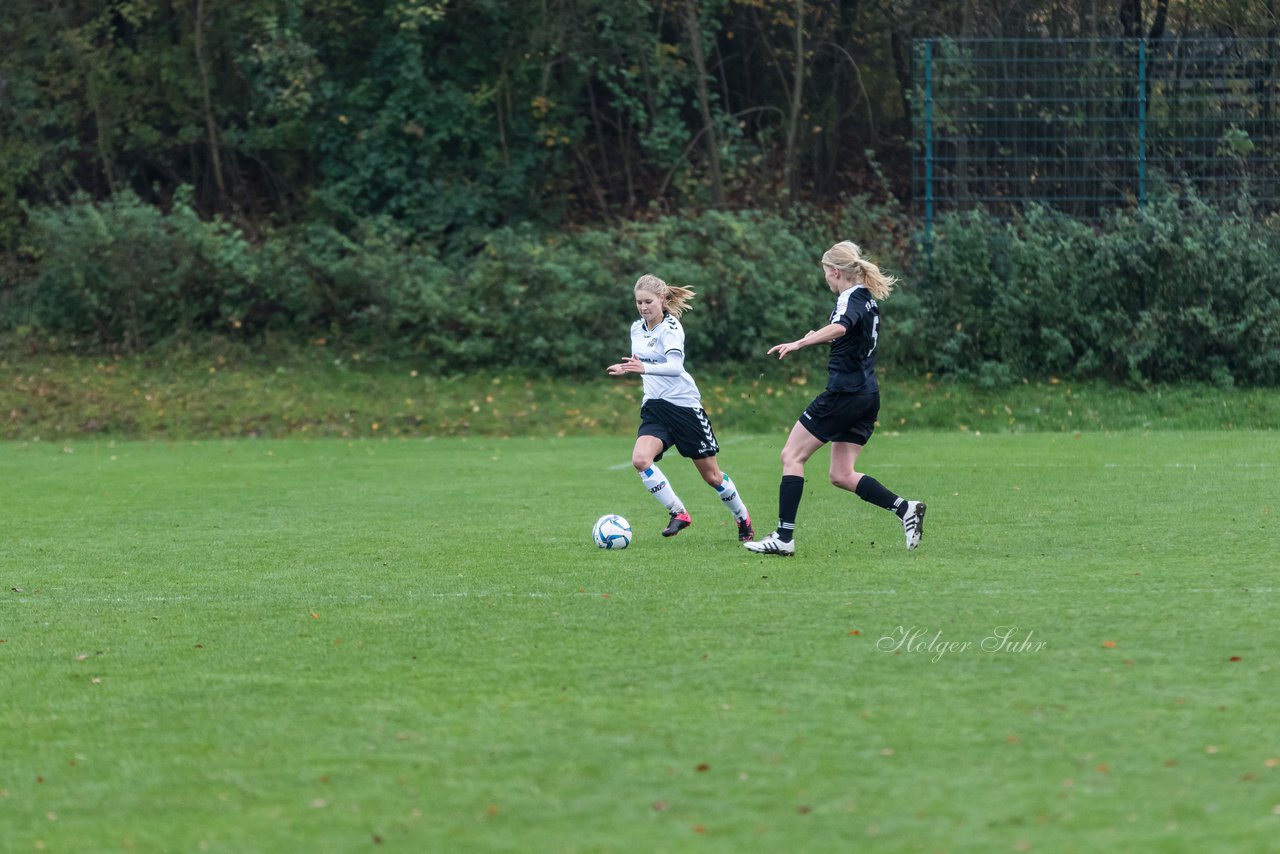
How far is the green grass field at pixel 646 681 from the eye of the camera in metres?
4.43

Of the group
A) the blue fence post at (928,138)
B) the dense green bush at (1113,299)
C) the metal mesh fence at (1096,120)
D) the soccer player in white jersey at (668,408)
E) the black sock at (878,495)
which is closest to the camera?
the black sock at (878,495)

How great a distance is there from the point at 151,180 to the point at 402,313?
7.59 m

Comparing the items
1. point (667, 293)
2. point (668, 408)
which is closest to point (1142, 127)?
point (667, 293)

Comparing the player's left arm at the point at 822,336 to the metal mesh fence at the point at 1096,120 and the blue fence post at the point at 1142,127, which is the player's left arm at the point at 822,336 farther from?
the blue fence post at the point at 1142,127

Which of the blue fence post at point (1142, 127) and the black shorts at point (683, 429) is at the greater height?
the blue fence post at point (1142, 127)

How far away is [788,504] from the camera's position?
9109 millimetres

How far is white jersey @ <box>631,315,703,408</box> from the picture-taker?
9.84 metres

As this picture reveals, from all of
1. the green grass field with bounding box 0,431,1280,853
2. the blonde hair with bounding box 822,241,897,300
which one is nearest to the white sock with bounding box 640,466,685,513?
the green grass field with bounding box 0,431,1280,853

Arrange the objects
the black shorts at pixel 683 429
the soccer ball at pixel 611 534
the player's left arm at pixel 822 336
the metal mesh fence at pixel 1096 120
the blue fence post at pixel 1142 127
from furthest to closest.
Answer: the metal mesh fence at pixel 1096 120 → the blue fence post at pixel 1142 127 → the black shorts at pixel 683 429 → the soccer ball at pixel 611 534 → the player's left arm at pixel 822 336

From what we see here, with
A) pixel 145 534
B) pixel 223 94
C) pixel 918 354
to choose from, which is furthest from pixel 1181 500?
pixel 223 94

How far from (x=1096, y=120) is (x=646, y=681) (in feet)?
60.7

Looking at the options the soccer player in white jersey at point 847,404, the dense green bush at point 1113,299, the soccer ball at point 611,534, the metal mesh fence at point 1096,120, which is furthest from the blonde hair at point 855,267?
the metal mesh fence at point 1096,120

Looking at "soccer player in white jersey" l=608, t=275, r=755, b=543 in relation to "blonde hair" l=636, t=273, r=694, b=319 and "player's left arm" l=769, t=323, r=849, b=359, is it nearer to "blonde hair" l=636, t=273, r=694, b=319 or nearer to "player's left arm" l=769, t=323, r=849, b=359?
"blonde hair" l=636, t=273, r=694, b=319

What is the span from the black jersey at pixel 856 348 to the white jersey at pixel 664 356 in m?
0.99
